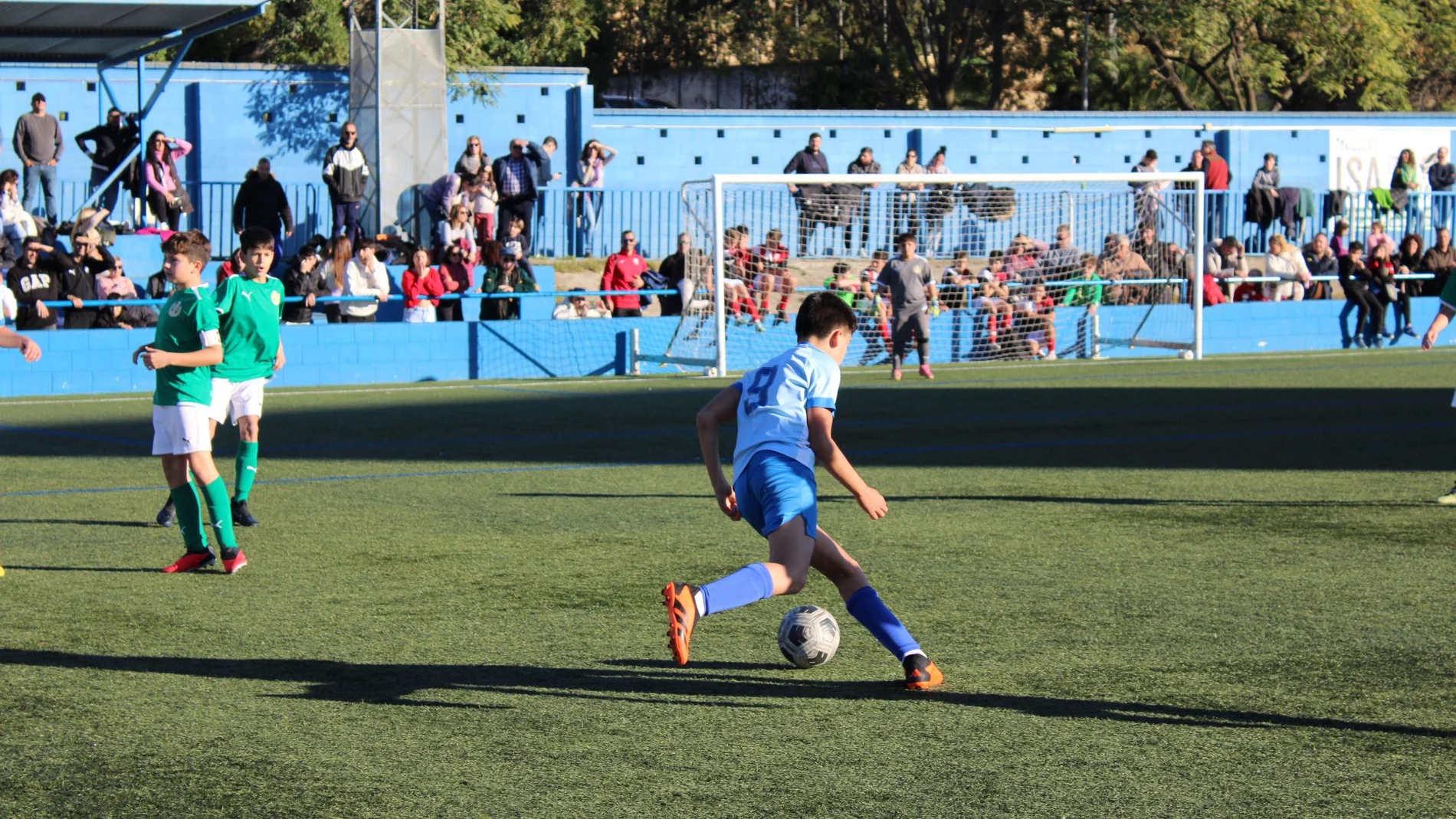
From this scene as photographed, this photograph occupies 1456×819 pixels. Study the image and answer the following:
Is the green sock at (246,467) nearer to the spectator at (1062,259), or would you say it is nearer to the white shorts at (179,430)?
the white shorts at (179,430)

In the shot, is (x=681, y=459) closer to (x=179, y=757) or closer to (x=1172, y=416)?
(x=1172, y=416)

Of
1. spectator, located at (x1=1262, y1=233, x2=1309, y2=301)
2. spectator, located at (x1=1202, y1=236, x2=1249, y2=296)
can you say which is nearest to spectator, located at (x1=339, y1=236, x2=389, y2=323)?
spectator, located at (x1=1202, y1=236, x2=1249, y2=296)

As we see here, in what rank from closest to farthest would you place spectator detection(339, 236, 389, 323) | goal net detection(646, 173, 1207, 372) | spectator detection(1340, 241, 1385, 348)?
spectator detection(339, 236, 389, 323) → goal net detection(646, 173, 1207, 372) → spectator detection(1340, 241, 1385, 348)

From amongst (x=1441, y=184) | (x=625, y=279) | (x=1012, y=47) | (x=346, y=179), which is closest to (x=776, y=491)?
(x=625, y=279)

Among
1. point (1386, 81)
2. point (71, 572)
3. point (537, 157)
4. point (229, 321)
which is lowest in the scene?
point (71, 572)

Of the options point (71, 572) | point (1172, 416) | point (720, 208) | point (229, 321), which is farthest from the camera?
point (720, 208)

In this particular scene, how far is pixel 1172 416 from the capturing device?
15.7 meters

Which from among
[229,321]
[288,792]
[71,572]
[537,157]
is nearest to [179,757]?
[288,792]

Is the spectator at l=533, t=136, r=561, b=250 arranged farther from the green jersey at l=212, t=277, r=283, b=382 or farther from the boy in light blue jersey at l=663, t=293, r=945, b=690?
the boy in light blue jersey at l=663, t=293, r=945, b=690

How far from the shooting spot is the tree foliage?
41.9 meters

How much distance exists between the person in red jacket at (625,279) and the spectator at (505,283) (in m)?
0.31

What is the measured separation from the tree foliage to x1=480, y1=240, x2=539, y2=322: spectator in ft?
53.1

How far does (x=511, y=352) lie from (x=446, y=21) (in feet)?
44.2

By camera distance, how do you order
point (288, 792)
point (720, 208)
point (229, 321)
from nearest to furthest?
1. point (288, 792)
2. point (229, 321)
3. point (720, 208)
